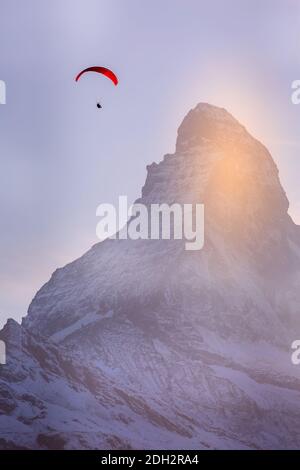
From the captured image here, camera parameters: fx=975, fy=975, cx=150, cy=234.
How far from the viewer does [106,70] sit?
591ft

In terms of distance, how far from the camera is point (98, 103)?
172 m

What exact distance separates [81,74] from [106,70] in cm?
486

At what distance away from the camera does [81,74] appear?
7136 inches

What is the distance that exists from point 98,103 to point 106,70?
10.6 meters

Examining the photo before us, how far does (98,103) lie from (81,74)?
1163 cm
